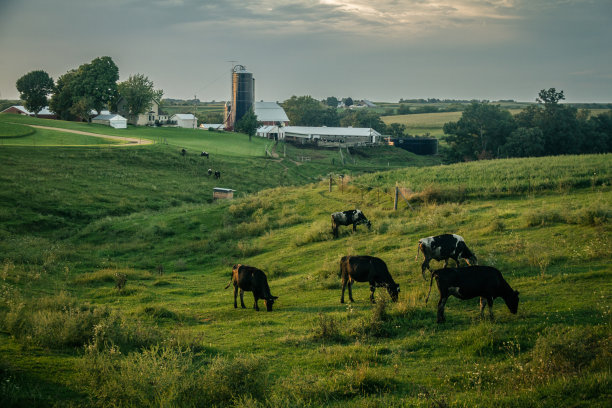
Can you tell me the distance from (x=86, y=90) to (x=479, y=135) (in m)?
80.3

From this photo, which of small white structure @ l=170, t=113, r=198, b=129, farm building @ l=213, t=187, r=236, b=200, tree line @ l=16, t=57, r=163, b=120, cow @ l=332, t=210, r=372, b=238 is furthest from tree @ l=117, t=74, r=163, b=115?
cow @ l=332, t=210, r=372, b=238

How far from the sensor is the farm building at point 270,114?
140 m

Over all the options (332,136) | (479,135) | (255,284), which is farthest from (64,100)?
(255,284)

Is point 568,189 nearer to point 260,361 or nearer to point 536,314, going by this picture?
point 536,314

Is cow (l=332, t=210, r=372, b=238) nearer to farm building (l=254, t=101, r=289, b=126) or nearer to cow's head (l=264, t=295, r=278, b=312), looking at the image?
cow's head (l=264, t=295, r=278, b=312)

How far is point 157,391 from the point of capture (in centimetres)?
758

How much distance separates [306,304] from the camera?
50.5ft

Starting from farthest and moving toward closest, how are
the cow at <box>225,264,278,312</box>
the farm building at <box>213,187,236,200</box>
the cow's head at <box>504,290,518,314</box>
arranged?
1. the farm building at <box>213,187,236,200</box>
2. the cow at <box>225,264,278,312</box>
3. the cow's head at <box>504,290,518,314</box>

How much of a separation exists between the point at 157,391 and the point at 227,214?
29866mm

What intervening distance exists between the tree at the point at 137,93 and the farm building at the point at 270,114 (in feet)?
118

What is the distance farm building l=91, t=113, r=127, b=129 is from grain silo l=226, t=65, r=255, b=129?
127ft

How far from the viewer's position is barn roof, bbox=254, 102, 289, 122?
141375 mm

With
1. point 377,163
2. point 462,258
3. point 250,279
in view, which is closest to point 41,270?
point 250,279

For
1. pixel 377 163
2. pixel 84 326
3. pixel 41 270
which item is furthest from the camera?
pixel 377 163
